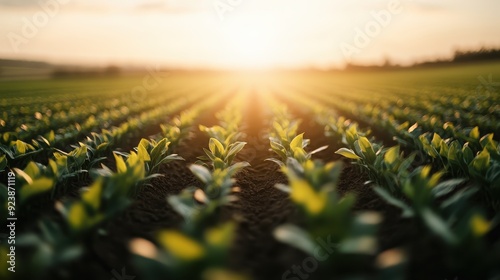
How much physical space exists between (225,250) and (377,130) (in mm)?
8229

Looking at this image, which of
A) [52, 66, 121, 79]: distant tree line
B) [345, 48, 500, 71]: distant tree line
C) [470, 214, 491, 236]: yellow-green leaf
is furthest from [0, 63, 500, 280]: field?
[345, 48, 500, 71]: distant tree line

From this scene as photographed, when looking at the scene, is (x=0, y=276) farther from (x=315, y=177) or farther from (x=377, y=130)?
(x=377, y=130)

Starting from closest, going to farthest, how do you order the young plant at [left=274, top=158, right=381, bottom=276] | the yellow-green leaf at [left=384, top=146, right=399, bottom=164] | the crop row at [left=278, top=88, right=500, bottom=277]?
the young plant at [left=274, top=158, right=381, bottom=276], the crop row at [left=278, top=88, right=500, bottom=277], the yellow-green leaf at [left=384, top=146, right=399, bottom=164]

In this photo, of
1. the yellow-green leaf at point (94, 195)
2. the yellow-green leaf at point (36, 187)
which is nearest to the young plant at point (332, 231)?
the yellow-green leaf at point (94, 195)

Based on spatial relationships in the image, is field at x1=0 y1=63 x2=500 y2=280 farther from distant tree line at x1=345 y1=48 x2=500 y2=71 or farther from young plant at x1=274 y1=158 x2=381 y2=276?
distant tree line at x1=345 y1=48 x2=500 y2=71

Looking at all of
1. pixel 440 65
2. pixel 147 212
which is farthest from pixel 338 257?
pixel 440 65

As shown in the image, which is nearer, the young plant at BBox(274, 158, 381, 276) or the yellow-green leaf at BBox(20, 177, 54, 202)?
the young plant at BBox(274, 158, 381, 276)

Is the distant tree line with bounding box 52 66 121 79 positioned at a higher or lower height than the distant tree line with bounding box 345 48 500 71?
higher

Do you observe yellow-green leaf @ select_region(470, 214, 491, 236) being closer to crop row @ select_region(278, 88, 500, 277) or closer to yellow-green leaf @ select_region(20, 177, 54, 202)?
crop row @ select_region(278, 88, 500, 277)

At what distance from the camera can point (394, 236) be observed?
10.4 feet

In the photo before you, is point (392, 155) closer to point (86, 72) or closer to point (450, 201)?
point (450, 201)

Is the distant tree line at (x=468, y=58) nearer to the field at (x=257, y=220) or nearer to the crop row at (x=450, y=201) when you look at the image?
the field at (x=257, y=220)

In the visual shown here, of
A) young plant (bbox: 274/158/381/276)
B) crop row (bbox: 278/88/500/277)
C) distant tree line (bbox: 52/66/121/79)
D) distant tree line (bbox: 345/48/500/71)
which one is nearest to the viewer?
young plant (bbox: 274/158/381/276)

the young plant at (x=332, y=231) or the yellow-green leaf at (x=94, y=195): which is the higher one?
the yellow-green leaf at (x=94, y=195)
